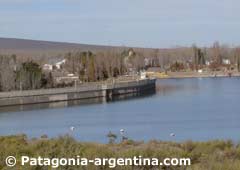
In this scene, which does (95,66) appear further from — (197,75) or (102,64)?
(197,75)

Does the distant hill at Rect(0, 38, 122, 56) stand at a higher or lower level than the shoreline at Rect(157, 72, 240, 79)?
higher

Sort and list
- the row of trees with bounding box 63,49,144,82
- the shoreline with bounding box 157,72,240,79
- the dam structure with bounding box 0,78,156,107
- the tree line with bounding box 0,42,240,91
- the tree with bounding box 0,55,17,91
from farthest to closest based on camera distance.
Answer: the shoreline with bounding box 157,72,240,79 < the row of trees with bounding box 63,49,144,82 < the tree line with bounding box 0,42,240,91 < the tree with bounding box 0,55,17,91 < the dam structure with bounding box 0,78,156,107

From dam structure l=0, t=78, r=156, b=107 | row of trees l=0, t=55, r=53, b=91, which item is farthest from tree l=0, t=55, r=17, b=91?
dam structure l=0, t=78, r=156, b=107

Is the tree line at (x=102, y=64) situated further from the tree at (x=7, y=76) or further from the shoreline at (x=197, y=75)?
the shoreline at (x=197, y=75)

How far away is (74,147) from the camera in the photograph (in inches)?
275

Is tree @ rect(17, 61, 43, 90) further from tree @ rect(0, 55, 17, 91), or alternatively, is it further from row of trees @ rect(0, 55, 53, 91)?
tree @ rect(0, 55, 17, 91)

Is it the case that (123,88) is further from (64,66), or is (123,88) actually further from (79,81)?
(64,66)

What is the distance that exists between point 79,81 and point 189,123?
145ft

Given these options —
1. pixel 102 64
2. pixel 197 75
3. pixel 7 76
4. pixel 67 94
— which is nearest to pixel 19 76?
pixel 7 76

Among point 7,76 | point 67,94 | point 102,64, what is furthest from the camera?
point 102,64

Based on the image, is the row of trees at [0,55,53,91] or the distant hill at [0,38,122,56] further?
the distant hill at [0,38,122,56]

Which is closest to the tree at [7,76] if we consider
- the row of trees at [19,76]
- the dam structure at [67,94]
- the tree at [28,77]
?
the row of trees at [19,76]

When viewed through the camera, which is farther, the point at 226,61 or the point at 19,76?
the point at 226,61

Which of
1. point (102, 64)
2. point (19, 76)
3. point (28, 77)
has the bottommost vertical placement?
point (28, 77)
